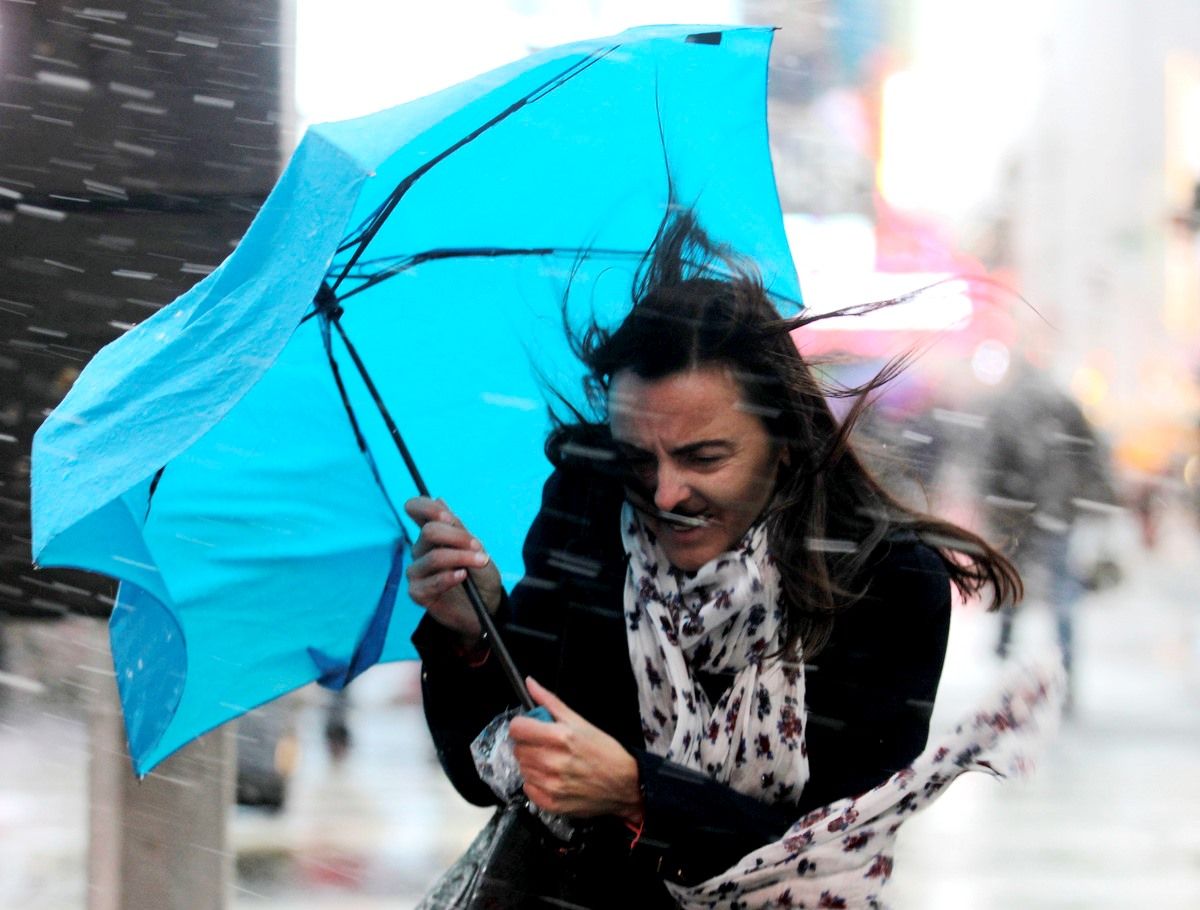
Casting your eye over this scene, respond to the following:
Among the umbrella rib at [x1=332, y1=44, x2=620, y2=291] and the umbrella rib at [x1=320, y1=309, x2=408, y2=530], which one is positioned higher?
the umbrella rib at [x1=332, y1=44, x2=620, y2=291]

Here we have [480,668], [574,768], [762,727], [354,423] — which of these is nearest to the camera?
[574,768]

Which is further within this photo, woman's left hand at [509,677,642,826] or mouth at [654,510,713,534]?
mouth at [654,510,713,534]

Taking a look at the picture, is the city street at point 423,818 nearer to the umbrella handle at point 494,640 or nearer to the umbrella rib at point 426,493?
the umbrella rib at point 426,493

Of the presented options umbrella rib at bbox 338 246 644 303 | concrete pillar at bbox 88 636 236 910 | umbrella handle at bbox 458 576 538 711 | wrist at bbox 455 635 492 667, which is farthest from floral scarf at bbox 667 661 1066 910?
concrete pillar at bbox 88 636 236 910

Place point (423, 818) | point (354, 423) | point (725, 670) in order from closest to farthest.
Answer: point (725, 670) → point (354, 423) → point (423, 818)

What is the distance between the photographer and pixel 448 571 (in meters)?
2.27

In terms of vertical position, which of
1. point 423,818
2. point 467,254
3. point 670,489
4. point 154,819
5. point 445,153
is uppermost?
point 445,153

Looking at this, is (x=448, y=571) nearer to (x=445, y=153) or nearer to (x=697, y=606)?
(x=697, y=606)

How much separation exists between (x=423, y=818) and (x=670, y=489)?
4349 millimetres

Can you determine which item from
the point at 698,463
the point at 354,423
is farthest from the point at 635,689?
the point at 354,423

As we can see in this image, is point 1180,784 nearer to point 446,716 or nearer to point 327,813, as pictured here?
point 327,813

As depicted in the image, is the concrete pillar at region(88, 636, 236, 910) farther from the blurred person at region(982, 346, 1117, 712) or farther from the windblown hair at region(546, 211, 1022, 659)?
the blurred person at region(982, 346, 1117, 712)

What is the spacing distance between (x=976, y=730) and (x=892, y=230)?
2052 centimetres

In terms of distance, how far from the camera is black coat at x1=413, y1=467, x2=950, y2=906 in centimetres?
204
